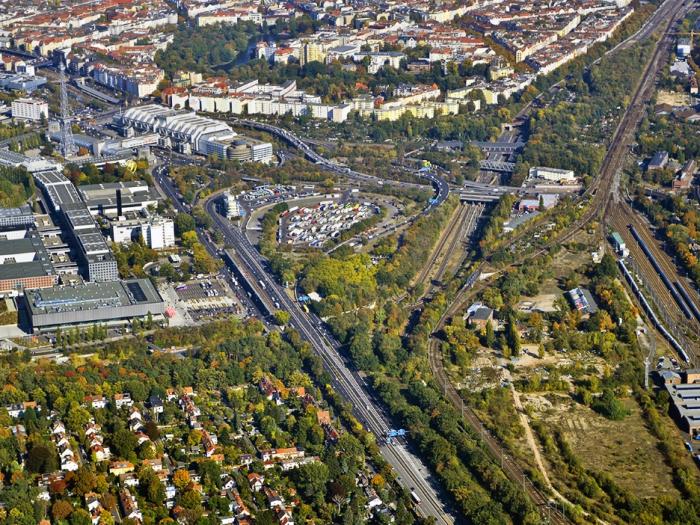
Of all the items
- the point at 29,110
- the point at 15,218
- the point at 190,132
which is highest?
the point at 15,218

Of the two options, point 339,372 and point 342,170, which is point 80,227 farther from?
point 342,170

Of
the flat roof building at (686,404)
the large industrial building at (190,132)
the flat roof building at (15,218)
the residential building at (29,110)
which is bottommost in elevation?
the residential building at (29,110)

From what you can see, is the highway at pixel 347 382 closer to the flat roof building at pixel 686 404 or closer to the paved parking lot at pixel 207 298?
the paved parking lot at pixel 207 298

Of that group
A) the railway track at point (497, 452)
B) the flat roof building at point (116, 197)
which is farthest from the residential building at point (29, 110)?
the railway track at point (497, 452)

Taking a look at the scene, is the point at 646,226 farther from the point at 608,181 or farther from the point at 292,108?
the point at 292,108

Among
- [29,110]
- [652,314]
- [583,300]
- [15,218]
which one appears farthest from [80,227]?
[29,110]
